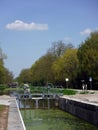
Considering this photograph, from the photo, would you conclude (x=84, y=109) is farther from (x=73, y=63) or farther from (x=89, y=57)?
(x=73, y=63)

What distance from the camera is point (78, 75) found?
84.4 m

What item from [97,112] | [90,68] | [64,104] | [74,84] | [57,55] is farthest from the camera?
[57,55]

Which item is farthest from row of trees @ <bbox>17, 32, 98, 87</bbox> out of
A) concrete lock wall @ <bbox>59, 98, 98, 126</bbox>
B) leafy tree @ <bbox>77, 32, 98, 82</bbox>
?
concrete lock wall @ <bbox>59, 98, 98, 126</bbox>

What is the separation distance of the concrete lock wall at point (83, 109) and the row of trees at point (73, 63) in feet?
85.3

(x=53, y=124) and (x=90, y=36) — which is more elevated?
(x=90, y=36)

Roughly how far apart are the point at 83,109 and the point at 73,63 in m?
55.8

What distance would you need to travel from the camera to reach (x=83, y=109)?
37344mm

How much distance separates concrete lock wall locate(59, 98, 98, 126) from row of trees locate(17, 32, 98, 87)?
2601cm

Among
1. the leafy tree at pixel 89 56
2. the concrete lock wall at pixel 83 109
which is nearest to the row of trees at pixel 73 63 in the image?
the leafy tree at pixel 89 56

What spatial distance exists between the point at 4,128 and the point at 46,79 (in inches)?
3802

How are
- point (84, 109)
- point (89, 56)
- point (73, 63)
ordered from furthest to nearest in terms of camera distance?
point (73, 63) → point (89, 56) → point (84, 109)

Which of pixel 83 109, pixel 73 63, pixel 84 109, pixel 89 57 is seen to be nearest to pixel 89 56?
pixel 89 57

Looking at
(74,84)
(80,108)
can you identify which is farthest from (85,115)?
(74,84)

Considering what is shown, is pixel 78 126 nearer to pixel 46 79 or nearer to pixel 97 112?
pixel 97 112
